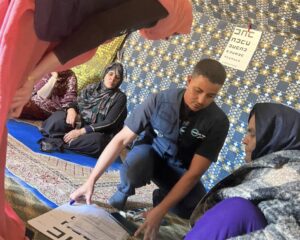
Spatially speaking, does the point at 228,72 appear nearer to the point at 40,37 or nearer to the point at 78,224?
the point at 78,224

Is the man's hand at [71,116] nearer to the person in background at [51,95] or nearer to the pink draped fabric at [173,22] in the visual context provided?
the person in background at [51,95]

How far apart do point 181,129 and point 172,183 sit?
24cm

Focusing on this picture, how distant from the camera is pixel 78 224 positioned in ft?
4.18

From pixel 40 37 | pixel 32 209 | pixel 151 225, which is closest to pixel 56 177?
pixel 32 209

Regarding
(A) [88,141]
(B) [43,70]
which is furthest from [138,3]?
(A) [88,141]

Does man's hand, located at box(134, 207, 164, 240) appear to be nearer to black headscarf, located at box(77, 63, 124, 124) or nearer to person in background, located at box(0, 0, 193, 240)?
person in background, located at box(0, 0, 193, 240)

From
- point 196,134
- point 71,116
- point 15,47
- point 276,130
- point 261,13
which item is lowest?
point 71,116

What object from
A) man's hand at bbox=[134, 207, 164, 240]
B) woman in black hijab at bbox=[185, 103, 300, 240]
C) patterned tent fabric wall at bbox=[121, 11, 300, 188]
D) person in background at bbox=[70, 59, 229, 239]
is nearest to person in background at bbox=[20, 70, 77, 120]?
patterned tent fabric wall at bbox=[121, 11, 300, 188]

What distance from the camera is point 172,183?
5.45 feet

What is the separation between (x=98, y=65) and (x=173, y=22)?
6.08ft

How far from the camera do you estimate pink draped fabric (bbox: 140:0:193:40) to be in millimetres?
887

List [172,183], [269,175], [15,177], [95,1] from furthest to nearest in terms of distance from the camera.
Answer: [172,183]
[15,177]
[269,175]
[95,1]

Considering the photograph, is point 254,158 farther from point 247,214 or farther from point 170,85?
point 170,85

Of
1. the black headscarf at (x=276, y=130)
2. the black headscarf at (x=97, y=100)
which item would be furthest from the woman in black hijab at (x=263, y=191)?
the black headscarf at (x=97, y=100)
